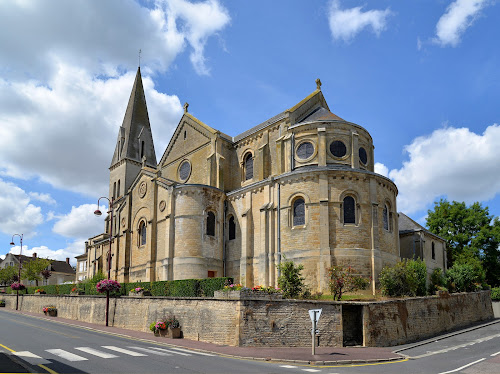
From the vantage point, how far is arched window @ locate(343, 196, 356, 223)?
31.0 meters

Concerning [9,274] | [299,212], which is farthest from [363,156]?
[9,274]

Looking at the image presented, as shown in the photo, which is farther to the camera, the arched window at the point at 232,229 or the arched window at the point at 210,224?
the arched window at the point at 232,229

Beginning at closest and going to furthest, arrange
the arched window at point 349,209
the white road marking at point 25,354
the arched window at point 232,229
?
the white road marking at point 25,354 < the arched window at point 349,209 < the arched window at point 232,229

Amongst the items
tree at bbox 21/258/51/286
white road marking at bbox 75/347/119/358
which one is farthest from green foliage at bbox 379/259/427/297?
tree at bbox 21/258/51/286

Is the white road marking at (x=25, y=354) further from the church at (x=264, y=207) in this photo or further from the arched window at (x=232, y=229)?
the arched window at (x=232, y=229)

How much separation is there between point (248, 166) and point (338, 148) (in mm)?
9645

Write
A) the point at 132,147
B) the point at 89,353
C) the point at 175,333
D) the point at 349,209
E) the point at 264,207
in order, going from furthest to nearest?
1. the point at 132,147
2. the point at 264,207
3. the point at 349,209
4. the point at 175,333
5. the point at 89,353

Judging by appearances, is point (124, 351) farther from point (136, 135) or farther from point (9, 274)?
point (9, 274)

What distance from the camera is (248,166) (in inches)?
1601

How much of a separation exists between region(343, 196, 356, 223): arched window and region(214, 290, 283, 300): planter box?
10725mm

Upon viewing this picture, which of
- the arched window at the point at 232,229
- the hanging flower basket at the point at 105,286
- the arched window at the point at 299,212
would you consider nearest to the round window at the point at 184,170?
the arched window at the point at 232,229

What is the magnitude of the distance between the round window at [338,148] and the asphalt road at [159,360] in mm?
15678

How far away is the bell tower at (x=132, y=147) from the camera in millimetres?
56656

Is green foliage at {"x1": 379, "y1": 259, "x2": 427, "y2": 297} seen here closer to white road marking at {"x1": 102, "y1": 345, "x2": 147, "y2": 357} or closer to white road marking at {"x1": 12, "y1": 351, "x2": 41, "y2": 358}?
white road marking at {"x1": 102, "y1": 345, "x2": 147, "y2": 357}
